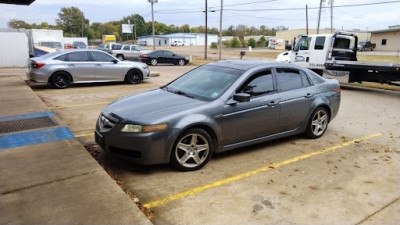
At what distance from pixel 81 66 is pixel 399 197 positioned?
11208 mm

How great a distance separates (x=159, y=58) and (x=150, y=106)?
23.9m

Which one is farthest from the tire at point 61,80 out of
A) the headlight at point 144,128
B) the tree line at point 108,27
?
the tree line at point 108,27

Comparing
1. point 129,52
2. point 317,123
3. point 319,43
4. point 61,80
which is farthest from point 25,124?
point 129,52

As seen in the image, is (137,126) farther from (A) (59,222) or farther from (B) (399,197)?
(B) (399,197)

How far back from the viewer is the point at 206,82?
552 centimetres

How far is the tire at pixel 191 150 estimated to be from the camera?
4.52 meters

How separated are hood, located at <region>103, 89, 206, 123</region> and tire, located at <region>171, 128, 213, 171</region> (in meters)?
0.37

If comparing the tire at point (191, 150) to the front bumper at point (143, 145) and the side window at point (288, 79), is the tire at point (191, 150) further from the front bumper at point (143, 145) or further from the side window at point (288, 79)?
the side window at point (288, 79)

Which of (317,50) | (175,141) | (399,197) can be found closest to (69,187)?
(175,141)

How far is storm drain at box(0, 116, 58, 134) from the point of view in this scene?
609 cm

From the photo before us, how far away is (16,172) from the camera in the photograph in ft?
13.6

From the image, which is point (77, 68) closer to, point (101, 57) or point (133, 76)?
point (101, 57)

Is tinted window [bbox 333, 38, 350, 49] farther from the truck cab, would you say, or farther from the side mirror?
the side mirror

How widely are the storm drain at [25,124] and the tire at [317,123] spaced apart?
4921 mm
